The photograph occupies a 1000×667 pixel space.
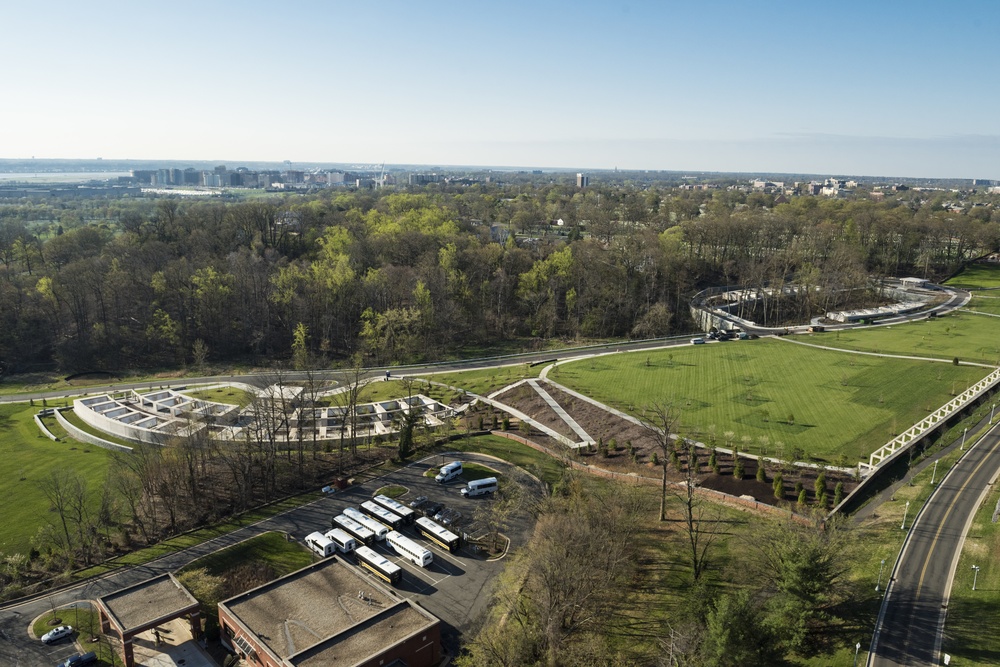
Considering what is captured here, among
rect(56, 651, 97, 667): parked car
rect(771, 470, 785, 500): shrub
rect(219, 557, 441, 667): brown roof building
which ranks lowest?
rect(56, 651, 97, 667): parked car

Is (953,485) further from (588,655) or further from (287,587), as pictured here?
(287,587)

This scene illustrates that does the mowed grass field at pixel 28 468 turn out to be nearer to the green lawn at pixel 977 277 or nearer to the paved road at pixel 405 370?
the paved road at pixel 405 370

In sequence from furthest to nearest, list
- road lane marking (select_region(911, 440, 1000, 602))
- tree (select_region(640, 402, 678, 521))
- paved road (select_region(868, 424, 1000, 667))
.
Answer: tree (select_region(640, 402, 678, 521))
road lane marking (select_region(911, 440, 1000, 602))
paved road (select_region(868, 424, 1000, 667))

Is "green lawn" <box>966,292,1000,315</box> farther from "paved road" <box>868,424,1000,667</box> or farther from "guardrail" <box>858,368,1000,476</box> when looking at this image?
"paved road" <box>868,424,1000,667</box>

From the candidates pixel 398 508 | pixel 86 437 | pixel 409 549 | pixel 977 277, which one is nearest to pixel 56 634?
pixel 409 549

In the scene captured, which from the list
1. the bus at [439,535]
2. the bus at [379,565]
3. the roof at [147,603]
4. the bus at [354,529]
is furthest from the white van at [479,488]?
the roof at [147,603]

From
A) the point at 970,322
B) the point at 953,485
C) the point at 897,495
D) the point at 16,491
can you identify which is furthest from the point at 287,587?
the point at 970,322

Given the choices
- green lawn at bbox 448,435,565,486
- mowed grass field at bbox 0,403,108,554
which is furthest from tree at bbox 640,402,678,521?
mowed grass field at bbox 0,403,108,554

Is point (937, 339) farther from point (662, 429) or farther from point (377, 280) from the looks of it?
point (377, 280)

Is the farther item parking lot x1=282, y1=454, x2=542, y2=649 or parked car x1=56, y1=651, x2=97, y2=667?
parking lot x1=282, y1=454, x2=542, y2=649
